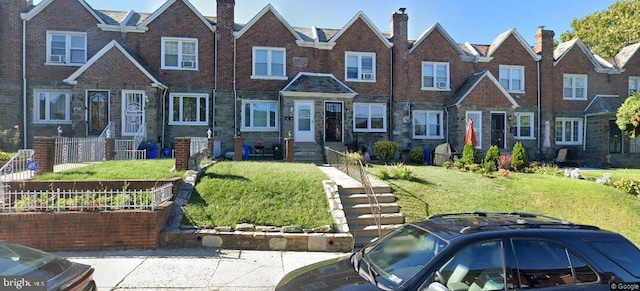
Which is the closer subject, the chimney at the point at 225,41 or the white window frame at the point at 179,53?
the white window frame at the point at 179,53

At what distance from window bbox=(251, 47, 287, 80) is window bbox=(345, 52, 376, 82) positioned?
3870 mm

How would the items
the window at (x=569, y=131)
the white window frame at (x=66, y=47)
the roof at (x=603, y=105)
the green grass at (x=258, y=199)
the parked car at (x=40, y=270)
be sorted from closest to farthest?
the parked car at (x=40, y=270)
the green grass at (x=258, y=199)
the white window frame at (x=66, y=47)
the roof at (x=603, y=105)
the window at (x=569, y=131)

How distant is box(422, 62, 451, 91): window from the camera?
23016 millimetres

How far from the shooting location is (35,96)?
739 inches

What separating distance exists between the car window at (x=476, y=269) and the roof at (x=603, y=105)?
25713 mm

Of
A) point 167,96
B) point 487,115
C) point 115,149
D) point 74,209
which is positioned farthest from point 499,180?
point 167,96

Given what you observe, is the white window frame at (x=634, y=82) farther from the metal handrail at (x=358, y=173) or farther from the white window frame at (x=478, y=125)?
the metal handrail at (x=358, y=173)

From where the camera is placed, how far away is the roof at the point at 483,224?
385 cm

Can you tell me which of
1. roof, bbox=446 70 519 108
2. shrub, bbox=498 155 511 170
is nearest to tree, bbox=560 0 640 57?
roof, bbox=446 70 519 108

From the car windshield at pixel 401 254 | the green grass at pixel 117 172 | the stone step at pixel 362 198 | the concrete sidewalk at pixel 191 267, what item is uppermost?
the green grass at pixel 117 172

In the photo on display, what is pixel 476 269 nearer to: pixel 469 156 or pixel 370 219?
pixel 370 219

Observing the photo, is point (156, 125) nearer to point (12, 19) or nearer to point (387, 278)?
point (12, 19)

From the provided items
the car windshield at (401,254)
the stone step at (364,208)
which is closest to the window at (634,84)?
the stone step at (364,208)

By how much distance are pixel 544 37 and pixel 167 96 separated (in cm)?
2402
